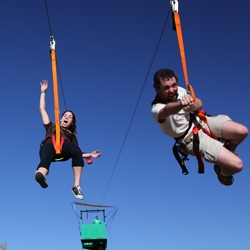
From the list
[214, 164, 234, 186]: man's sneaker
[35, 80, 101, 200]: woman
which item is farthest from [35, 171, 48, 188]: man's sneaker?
[214, 164, 234, 186]: man's sneaker

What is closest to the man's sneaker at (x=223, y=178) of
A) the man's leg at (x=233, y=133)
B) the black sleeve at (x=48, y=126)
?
the man's leg at (x=233, y=133)

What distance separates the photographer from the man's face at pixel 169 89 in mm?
5773

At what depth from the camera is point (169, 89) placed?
580 centimetres

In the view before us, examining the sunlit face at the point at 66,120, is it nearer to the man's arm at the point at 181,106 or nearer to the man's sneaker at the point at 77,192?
the man's sneaker at the point at 77,192

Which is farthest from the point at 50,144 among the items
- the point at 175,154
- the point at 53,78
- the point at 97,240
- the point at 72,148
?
the point at 97,240

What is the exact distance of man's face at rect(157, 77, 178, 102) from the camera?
577 cm

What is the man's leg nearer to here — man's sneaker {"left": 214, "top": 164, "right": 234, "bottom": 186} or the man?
the man

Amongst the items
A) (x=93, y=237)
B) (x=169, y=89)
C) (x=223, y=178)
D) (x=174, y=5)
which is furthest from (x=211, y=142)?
(x=93, y=237)

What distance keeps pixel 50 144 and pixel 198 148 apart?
2.70m

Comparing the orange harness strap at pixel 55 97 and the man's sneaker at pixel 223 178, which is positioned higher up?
the orange harness strap at pixel 55 97

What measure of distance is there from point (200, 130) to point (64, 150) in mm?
2516

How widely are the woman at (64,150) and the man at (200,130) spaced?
2170 mm

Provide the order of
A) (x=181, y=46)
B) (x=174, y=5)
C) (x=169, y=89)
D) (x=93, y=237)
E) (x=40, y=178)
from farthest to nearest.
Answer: (x=93, y=237) < (x=40, y=178) < (x=174, y=5) < (x=169, y=89) < (x=181, y=46)

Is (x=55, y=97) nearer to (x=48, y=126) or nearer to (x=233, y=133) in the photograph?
(x=48, y=126)
